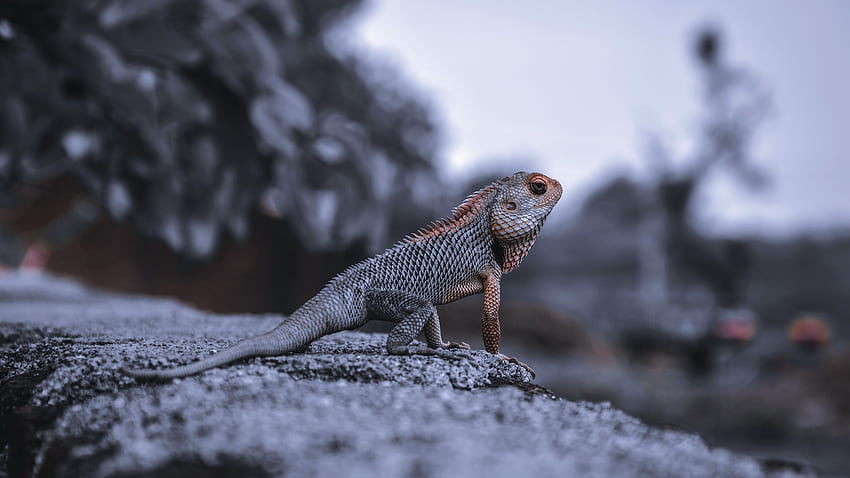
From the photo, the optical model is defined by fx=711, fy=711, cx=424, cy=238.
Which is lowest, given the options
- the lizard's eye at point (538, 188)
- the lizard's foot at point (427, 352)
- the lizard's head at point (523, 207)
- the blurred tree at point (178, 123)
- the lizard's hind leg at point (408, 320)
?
the lizard's foot at point (427, 352)

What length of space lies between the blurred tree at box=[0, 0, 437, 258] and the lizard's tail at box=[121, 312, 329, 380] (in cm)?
266

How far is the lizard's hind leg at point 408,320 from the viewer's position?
2350mm

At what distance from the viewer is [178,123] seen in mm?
5062

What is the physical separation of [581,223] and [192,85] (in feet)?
98.6

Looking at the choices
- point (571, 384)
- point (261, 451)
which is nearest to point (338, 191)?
point (261, 451)

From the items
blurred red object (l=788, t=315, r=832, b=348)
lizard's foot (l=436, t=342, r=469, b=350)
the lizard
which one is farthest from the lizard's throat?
blurred red object (l=788, t=315, r=832, b=348)

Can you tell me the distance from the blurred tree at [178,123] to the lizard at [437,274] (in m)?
2.35

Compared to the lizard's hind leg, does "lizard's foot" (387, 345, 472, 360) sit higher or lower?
lower

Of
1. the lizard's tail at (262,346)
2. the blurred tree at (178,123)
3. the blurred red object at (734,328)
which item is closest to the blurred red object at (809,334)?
the blurred red object at (734,328)

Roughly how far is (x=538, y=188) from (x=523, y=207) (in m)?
0.09

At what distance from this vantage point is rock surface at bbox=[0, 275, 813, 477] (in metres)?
1.41

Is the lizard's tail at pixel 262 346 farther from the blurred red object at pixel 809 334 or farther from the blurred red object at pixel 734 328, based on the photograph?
the blurred red object at pixel 809 334

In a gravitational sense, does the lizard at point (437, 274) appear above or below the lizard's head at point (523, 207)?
below

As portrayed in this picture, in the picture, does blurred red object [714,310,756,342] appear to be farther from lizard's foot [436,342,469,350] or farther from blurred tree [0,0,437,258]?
lizard's foot [436,342,469,350]
